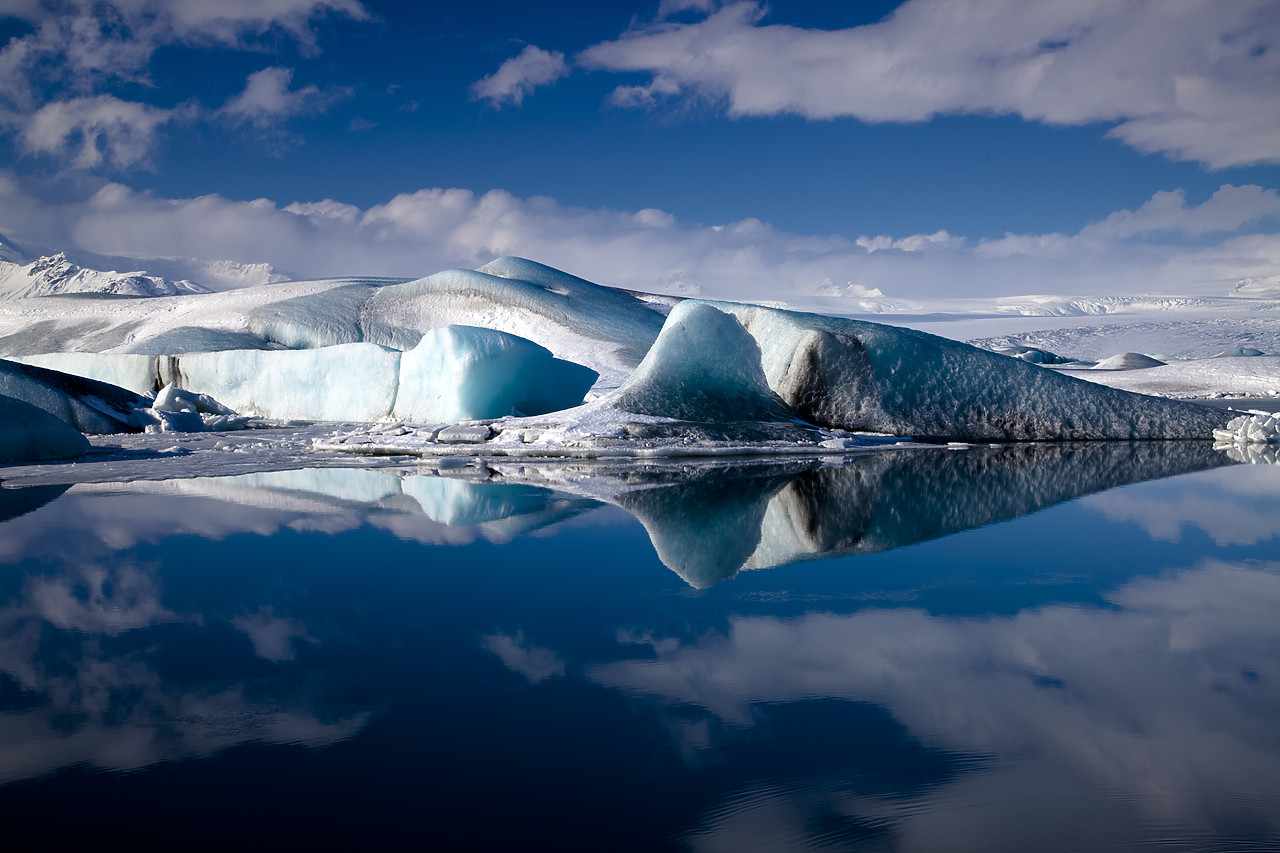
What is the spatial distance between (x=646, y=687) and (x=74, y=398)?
13.3m

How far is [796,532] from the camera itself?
132 inches

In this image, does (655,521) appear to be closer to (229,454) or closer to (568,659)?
(568,659)

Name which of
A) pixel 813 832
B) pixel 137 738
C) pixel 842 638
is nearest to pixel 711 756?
pixel 813 832

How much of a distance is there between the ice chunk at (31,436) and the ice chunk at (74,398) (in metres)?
3.21

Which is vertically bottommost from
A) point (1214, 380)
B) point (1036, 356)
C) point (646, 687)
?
point (646, 687)

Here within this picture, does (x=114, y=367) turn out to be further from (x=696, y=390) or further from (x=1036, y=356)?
(x=1036, y=356)

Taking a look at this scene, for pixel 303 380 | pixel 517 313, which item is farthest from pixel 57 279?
pixel 303 380

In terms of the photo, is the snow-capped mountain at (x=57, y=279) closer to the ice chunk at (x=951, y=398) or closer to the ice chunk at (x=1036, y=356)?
the ice chunk at (x=1036, y=356)

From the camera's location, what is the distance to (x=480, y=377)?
11.0 meters

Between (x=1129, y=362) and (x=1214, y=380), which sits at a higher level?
(x=1129, y=362)

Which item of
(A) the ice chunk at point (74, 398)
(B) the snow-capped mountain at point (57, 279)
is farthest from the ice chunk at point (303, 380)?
(B) the snow-capped mountain at point (57, 279)

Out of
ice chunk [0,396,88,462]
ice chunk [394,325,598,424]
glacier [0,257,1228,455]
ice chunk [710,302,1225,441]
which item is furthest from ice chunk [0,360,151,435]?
ice chunk [710,302,1225,441]

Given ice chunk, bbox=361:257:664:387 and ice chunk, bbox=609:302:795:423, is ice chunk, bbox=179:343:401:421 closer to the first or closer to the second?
ice chunk, bbox=609:302:795:423

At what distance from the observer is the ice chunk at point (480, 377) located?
11.0 metres
